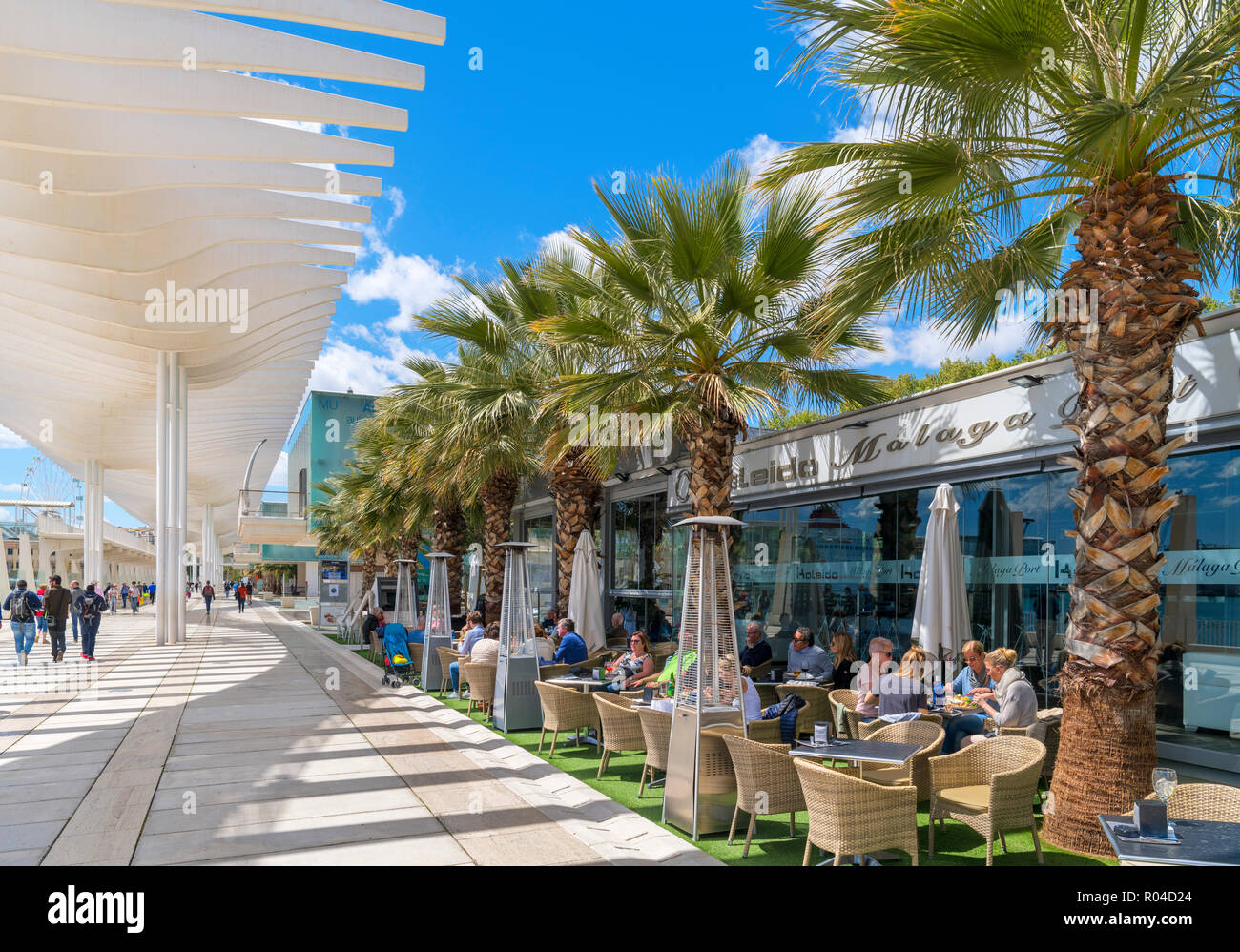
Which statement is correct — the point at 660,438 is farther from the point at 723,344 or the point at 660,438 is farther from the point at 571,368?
the point at 571,368

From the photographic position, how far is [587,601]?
14.5 m

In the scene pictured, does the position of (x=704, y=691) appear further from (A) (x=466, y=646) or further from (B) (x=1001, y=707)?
(A) (x=466, y=646)

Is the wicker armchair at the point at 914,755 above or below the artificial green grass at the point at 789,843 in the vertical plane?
above

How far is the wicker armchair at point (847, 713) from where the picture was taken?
7621 millimetres

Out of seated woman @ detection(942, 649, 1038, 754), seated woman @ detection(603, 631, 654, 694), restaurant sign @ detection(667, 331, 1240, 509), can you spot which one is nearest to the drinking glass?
seated woman @ detection(942, 649, 1038, 754)

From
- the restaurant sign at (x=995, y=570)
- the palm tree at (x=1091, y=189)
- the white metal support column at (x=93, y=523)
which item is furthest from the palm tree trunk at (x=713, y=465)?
the white metal support column at (x=93, y=523)

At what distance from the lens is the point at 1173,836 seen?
3963 millimetres

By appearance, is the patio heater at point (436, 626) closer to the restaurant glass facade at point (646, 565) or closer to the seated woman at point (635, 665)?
the restaurant glass facade at point (646, 565)

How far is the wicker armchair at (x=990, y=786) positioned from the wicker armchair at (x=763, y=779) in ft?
3.18

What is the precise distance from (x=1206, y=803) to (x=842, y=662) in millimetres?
6045
